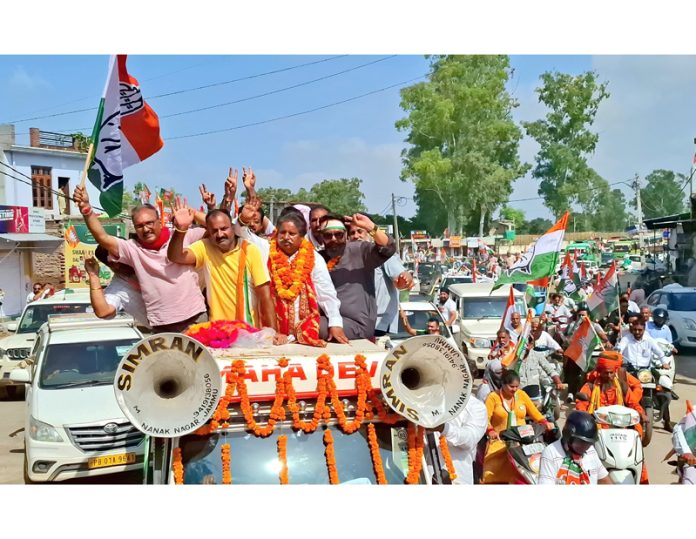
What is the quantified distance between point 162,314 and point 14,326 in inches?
376

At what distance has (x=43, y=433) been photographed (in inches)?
286

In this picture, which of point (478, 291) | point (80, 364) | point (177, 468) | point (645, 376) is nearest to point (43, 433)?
point (80, 364)

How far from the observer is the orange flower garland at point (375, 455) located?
3.63 m

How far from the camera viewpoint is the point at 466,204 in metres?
47.2

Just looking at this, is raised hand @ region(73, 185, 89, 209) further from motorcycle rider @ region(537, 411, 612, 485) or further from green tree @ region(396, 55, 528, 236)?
green tree @ region(396, 55, 528, 236)

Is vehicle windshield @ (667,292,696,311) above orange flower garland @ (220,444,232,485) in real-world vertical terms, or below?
above

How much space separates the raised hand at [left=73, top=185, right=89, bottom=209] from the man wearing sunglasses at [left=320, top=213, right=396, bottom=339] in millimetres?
1600

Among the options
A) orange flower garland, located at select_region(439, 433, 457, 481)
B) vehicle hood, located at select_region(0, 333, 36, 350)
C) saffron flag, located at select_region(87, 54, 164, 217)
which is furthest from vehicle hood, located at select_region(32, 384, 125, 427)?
vehicle hood, located at select_region(0, 333, 36, 350)

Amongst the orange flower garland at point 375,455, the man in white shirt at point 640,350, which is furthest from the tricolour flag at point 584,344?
the orange flower garland at point 375,455

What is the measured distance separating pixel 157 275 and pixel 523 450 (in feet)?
10.2

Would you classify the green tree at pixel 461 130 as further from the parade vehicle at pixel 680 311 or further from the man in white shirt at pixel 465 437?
the man in white shirt at pixel 465 437

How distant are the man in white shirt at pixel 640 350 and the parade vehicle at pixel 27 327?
934cm

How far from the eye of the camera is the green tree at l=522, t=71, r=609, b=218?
46375mm

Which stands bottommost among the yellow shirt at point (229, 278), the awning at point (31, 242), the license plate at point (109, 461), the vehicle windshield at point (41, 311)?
the license plate at point (109, 461)
